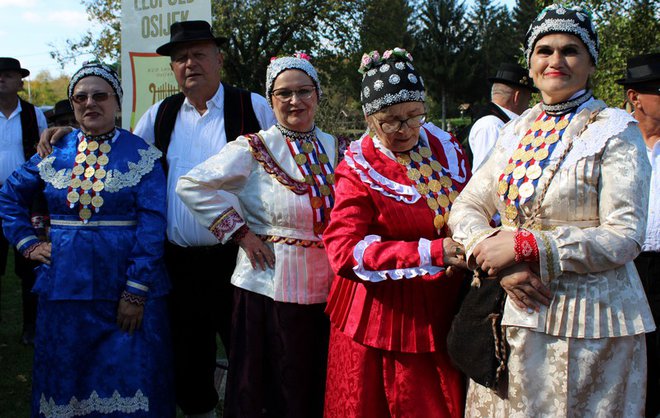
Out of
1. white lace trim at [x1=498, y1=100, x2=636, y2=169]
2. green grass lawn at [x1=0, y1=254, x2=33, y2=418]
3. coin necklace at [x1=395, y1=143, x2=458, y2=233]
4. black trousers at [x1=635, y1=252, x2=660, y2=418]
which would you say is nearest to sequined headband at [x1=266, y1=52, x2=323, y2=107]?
coin necklace at [x1=395, y1=143, x2=458, y2=233]

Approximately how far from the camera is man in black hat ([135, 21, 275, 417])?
3.64m

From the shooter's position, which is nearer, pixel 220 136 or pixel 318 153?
pixel 318 153

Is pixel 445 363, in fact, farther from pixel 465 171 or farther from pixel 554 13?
pixel 554 13

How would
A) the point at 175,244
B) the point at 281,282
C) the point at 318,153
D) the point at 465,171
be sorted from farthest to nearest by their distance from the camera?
1. the point at 175,244
2. the point at 318,153
3. the point at 281,282
4. the point at 465,171

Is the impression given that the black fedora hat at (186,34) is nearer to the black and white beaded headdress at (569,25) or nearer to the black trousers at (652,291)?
the black and white beaded headdress at (569,25)

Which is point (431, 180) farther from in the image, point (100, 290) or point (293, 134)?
point (100, 290)

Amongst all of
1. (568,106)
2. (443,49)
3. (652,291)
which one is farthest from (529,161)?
(443,49)

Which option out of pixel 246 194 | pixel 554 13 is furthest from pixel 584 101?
pixel 246 194

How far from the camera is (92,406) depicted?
3299 millimetres

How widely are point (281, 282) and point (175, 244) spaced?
97 cm

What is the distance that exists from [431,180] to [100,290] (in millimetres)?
1842

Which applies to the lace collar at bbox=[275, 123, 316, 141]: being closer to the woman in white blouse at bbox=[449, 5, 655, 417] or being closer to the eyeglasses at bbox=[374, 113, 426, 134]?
the eyeglasses at bbox=[374, 113, 426, 134]

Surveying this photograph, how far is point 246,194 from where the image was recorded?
123 inches

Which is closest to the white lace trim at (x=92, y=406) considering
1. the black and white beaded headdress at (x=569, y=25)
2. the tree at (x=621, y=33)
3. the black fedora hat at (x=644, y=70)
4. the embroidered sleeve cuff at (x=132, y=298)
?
the embroidered sleeve cuff at (x=132, y=298)
